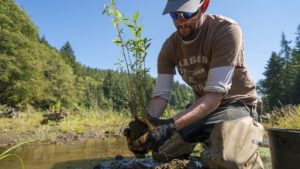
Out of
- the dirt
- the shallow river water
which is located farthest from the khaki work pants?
the shallow river water

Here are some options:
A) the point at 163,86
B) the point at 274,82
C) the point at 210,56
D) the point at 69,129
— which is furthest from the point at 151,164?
the point at 274,82

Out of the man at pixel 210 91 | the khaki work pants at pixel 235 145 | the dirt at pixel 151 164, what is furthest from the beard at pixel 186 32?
the dirt at pixel 151 164

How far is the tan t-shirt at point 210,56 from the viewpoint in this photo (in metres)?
2.20

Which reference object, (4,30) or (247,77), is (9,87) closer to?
(4,30)

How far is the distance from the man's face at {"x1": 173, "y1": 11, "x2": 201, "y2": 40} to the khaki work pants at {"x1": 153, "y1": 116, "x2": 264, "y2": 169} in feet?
2.25

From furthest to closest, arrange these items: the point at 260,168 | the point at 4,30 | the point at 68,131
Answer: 1. the point at 4,30
2. the point at 68,131
3. the point at 260,168

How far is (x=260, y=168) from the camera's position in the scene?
88.4 inches

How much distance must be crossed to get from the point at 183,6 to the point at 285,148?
3.60 ft

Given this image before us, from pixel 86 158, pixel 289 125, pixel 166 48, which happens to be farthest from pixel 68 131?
pixel 166 48

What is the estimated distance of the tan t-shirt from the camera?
2.20 m

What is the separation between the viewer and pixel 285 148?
2.01 m

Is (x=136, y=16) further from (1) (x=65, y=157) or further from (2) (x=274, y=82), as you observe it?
(2) (x=274, y=82)

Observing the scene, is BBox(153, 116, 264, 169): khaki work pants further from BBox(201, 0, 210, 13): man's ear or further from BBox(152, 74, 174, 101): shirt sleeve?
BBox(201, 0, 210, 13): man's ear

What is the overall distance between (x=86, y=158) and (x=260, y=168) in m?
2.23
